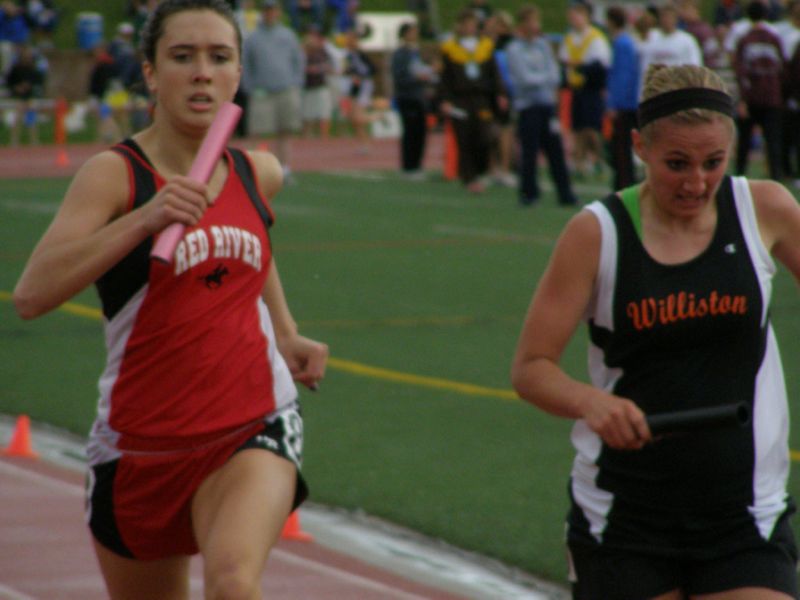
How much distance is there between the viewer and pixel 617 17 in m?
21.2

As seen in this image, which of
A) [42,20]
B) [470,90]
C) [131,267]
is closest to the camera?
[131,267]

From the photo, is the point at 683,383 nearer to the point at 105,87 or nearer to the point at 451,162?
the point at 451,162

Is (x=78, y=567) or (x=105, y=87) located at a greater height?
(x=78, y=567)

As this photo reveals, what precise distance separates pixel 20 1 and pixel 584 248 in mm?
40879

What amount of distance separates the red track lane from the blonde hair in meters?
2.70

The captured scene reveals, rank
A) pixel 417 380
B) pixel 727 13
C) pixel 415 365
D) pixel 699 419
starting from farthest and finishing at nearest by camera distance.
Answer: pixel 727 13 < pixel 415 365 < pixel 417 380 < pixel 699 419

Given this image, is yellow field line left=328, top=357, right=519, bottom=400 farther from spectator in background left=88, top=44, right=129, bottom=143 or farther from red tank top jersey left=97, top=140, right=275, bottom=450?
spectator in background left=88, top=44, right=129, bottom=143

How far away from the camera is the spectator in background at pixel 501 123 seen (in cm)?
2385

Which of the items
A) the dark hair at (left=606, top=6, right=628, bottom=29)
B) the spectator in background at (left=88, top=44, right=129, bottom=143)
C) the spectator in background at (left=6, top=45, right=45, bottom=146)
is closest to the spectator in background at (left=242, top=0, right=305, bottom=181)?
the dark hair at (left=606, top=6, right=628, bottom=29)

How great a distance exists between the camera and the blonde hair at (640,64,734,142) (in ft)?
12.6

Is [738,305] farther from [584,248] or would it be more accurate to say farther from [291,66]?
[291,66]

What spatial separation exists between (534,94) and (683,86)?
17.0 meters

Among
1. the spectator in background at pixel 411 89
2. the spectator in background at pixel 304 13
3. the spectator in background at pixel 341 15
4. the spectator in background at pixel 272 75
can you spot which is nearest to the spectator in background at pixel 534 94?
the spectator in background at pixel 272 75

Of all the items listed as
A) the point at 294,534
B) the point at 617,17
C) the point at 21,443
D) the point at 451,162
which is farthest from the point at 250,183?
the point at 451,162
